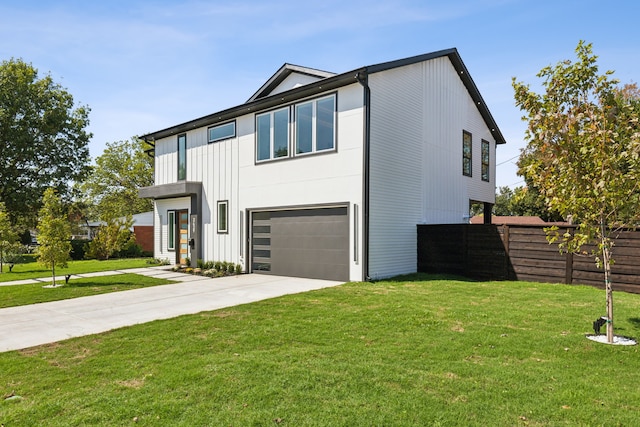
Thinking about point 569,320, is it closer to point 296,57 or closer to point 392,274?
point 392,274

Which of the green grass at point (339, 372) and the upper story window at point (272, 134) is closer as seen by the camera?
the green grass at point (339, 372)

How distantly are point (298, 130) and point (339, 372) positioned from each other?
9.23m

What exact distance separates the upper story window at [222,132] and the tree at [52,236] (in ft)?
19.4

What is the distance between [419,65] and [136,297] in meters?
11.0

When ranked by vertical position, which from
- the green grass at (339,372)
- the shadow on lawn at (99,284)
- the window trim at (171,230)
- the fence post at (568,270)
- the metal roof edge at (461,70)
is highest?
the metal roof edge at (461,70)

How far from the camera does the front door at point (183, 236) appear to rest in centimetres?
1650

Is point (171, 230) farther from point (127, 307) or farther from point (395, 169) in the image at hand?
point (395, 169)

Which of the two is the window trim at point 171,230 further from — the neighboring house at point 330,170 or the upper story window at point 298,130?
the upper story window at point 298,130

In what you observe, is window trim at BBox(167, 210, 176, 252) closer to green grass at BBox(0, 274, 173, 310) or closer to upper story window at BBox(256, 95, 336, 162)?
green grass at BBox(0, 274, 173, 310)

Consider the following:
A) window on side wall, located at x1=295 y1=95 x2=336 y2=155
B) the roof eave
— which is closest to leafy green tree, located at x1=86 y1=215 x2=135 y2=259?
the roof eave

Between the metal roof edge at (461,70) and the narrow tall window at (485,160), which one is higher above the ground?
the metal roof edge at (461,70)

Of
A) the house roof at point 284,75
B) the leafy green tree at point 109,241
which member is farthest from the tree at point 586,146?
the leafy green tree at point 109,241

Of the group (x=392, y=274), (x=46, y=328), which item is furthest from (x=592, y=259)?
(x=46, y=328)

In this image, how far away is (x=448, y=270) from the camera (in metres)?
12.2
